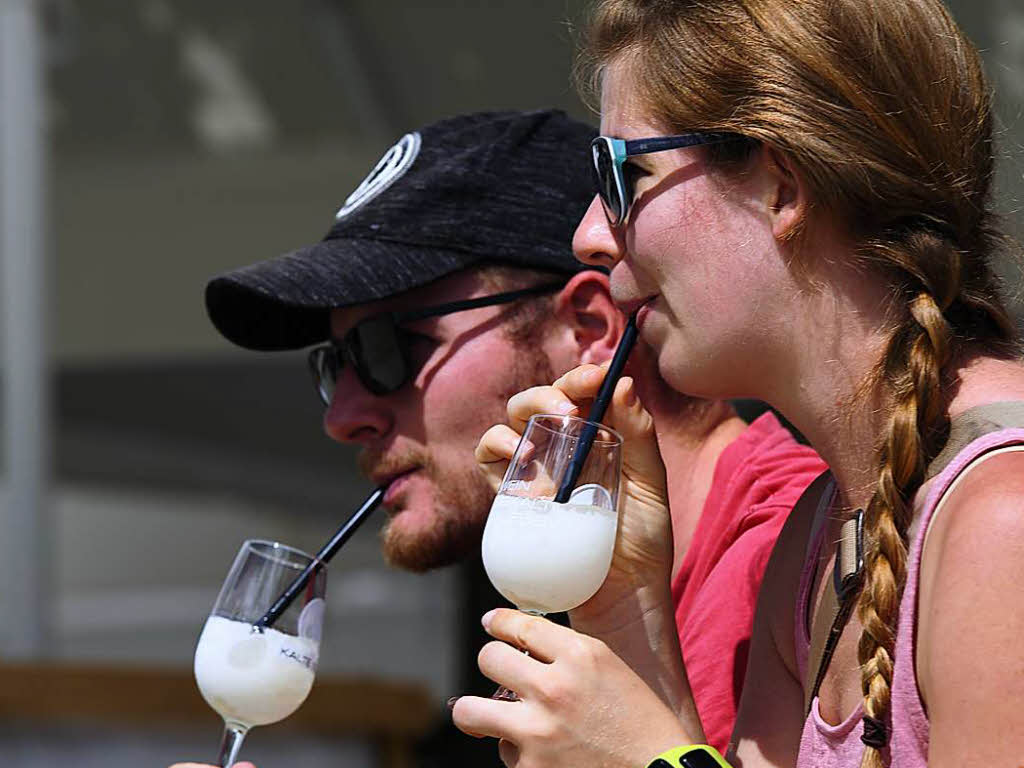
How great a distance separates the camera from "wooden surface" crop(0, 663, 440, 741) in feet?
14.1

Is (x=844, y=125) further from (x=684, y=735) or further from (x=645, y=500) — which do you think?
(x=684, y=735)

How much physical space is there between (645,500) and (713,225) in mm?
360

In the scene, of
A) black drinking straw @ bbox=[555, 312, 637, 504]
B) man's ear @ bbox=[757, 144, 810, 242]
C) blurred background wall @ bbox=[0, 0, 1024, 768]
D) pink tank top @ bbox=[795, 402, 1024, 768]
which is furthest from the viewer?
blurred background wall @ bbox=[0, 0, 1024, 768]

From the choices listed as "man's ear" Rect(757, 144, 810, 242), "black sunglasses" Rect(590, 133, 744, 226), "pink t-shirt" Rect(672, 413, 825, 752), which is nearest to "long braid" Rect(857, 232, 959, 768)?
"man's ear" Rect(757, 144, 810, 242)

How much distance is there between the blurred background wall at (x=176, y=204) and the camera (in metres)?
A: 5.23

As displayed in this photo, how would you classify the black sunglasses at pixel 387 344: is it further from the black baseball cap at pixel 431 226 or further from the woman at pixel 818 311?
the woman at pixel 818 311

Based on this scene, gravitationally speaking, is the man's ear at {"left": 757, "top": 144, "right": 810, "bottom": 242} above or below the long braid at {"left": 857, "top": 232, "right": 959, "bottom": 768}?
above

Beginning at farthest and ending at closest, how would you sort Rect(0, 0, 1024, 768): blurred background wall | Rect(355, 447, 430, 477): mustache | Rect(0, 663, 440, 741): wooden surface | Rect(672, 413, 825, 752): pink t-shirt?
1. Rect(0, 0, 1024, 768): blurred background wall
2. Rect(0, 663, 440, 741): wooden surface
3. Rect(355, 447, 430, 477): mustache
4. Rect(672, 413, 825, 752): pink t-shirt

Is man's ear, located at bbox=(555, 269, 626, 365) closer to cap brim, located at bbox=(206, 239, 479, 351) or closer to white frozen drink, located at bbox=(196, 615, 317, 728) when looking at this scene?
cap brim, located at bbox=(206, 239, 479, 351)

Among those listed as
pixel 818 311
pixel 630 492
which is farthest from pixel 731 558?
pixel 818 311

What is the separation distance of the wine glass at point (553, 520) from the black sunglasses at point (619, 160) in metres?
0.26

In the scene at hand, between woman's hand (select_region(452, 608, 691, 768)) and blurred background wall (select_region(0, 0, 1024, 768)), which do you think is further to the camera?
blurred background wall (select_region(0, 0, 1024, 768))

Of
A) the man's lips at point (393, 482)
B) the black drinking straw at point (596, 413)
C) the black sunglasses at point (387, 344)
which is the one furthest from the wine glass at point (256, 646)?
the black drinking straw at point (596, 413)

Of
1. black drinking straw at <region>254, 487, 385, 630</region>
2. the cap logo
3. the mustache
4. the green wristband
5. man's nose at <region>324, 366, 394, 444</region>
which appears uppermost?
the cap logo
